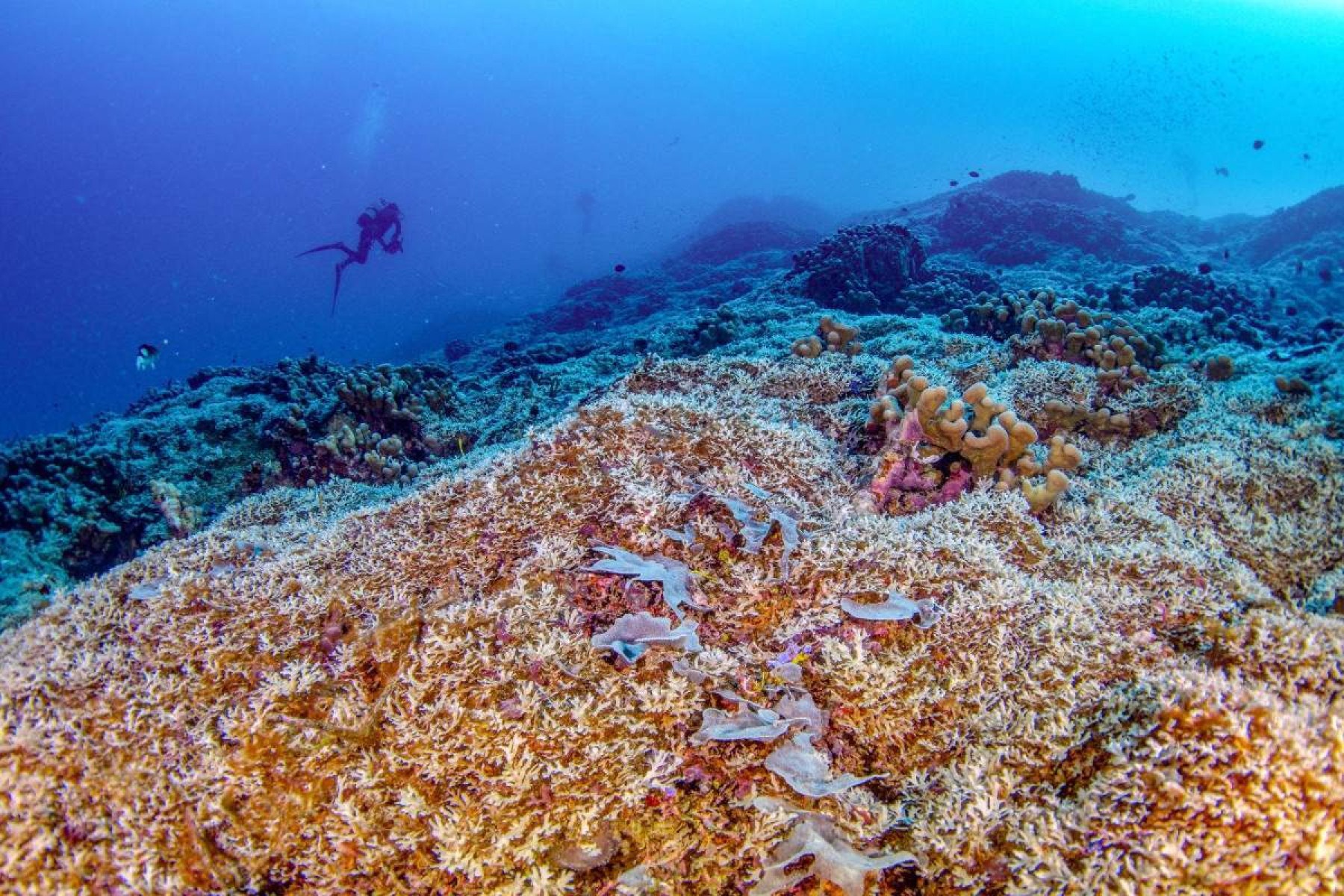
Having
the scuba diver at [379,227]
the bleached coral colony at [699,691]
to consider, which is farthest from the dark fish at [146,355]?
the bleached coral colony at [699,691]

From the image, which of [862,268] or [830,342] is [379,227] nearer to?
[862,268]

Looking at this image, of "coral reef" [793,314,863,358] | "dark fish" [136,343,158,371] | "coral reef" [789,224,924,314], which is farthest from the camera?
"coral reef" [789,224,924,314]

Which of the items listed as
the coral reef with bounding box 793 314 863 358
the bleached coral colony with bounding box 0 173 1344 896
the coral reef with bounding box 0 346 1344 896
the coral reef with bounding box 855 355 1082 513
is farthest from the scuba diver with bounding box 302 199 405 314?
the coral reef with bounding box 855 355 1082 513

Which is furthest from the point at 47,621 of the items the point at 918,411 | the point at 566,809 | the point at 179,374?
the point at 179,374

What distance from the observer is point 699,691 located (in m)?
2.16

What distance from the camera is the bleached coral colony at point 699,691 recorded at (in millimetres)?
1716

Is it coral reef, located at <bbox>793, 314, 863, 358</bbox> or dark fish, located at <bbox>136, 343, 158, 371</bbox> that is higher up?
dark fish, located at <bbox>136, 343, 158, 371</bbox>

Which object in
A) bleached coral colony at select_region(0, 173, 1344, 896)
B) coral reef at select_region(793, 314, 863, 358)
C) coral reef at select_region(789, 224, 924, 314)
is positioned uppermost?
coral reef at select_region(789, 224, 924, 314)

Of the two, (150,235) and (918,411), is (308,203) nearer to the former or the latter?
(150,235)

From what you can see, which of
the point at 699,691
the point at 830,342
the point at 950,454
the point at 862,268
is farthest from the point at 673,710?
the point at 862,268

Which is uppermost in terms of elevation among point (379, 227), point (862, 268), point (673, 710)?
point (379, 227)

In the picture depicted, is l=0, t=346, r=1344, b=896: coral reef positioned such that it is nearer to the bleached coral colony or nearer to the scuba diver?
the bleached coral colony

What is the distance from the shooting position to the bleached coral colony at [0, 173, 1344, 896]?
5.63 feet

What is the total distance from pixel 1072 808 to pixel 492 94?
184m
